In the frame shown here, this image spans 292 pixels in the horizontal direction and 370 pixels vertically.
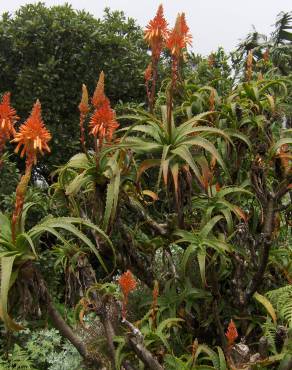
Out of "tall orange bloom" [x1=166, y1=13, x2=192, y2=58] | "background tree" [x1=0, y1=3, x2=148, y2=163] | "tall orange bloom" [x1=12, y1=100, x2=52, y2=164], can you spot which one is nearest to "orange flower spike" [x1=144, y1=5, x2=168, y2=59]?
"tall orange bloom" [x1=166, y1=13, x2=192, y2=58]

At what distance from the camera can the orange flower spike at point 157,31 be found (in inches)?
70.9

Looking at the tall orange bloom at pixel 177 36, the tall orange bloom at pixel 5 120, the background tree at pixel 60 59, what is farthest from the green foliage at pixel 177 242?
the background tree at pixel 60 59

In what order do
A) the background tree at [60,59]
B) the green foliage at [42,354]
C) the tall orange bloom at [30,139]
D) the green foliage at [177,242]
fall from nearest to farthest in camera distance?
the tall orange bloom at [30,139] → the green foliage at [177,242] → the green foliage at [42,354] → the background tree at [60,59]

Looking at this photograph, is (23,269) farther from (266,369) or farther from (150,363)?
(266,369)

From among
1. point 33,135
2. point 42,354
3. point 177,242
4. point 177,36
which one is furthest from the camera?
point 42,354

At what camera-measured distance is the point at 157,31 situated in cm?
180

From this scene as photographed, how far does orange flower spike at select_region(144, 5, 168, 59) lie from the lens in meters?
1.80

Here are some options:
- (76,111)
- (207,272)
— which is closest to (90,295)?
(207,272)

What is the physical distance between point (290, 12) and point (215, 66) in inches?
452

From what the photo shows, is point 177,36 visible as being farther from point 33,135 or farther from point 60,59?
point 60,59

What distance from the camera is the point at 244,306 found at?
2.33m

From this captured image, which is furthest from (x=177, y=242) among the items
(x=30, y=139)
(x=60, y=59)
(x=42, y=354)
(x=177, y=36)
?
(x=60, y=59)

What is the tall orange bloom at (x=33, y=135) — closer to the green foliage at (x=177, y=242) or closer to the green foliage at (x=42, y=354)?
the green foliage at (x=177, y=242)

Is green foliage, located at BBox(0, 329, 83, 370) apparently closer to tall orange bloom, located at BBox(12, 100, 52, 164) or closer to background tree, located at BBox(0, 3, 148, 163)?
background tree, located at BBox(0, 3, 148, 163)
